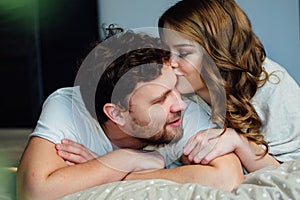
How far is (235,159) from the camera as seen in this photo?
1.74m

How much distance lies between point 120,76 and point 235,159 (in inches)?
15.4

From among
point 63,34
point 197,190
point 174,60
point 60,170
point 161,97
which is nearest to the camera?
point 197,190

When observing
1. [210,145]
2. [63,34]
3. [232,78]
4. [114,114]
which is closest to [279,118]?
[232,78]

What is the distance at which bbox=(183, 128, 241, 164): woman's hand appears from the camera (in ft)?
5.63

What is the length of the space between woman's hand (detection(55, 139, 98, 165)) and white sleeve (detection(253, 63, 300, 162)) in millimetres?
527

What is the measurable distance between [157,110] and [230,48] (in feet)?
1.17

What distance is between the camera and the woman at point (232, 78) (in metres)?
1.89

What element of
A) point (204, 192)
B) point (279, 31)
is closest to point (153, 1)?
point (279, 31)

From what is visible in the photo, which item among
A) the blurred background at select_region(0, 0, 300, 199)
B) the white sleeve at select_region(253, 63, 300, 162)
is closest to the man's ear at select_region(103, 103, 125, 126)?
the white sleeve at select_region(253, 63, 300, 162)

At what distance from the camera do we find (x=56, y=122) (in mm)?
1769

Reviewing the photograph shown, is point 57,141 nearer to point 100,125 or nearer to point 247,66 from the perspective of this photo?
point 100,125

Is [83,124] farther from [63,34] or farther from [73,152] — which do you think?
[63,34]

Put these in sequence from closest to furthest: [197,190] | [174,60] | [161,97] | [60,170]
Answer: [197,190] → [60,170] → [161,97] → [174,60]

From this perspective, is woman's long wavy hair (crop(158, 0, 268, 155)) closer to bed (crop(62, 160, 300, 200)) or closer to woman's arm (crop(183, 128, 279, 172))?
woman's arm (crop(183, 128, 279, 172))
